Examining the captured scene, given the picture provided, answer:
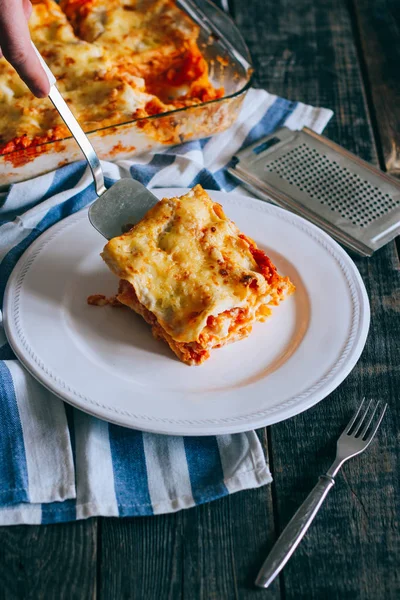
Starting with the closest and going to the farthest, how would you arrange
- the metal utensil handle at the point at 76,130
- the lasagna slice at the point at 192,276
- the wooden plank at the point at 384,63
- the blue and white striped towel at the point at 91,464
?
1. the blue and white striped towel at the point at 91,464
2. the lasagna slice at the point at 192,276
3. the metal utensil handle at the point at 76,130
4. the wooden plank at the point at 384,63

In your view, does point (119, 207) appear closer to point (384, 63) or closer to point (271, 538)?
point (271, 538)

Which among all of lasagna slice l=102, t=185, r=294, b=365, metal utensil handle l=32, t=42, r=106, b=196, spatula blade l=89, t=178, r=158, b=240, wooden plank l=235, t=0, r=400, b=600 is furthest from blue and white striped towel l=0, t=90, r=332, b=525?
metal utensil handle l=32, t=42, r=106, b=196

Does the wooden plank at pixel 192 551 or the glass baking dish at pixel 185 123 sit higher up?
the glass baking dish at pixel 185 123

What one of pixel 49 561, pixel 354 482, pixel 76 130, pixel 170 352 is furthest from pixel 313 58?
pixel 49 561

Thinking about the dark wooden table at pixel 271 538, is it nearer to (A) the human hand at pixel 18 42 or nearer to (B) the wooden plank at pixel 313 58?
(A) the human hand at pixel 18 42

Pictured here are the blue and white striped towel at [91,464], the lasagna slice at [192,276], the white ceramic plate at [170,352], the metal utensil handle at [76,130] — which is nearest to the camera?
the blue and white striped towel at [91,464]

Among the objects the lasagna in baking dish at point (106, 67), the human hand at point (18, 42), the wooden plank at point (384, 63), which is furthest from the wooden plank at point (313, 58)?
the human hand at point (18, 42)

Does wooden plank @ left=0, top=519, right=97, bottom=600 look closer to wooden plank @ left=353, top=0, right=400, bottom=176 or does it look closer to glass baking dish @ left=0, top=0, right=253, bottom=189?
glass baking dish @ left=0, top=0, right=253, bottom=189
